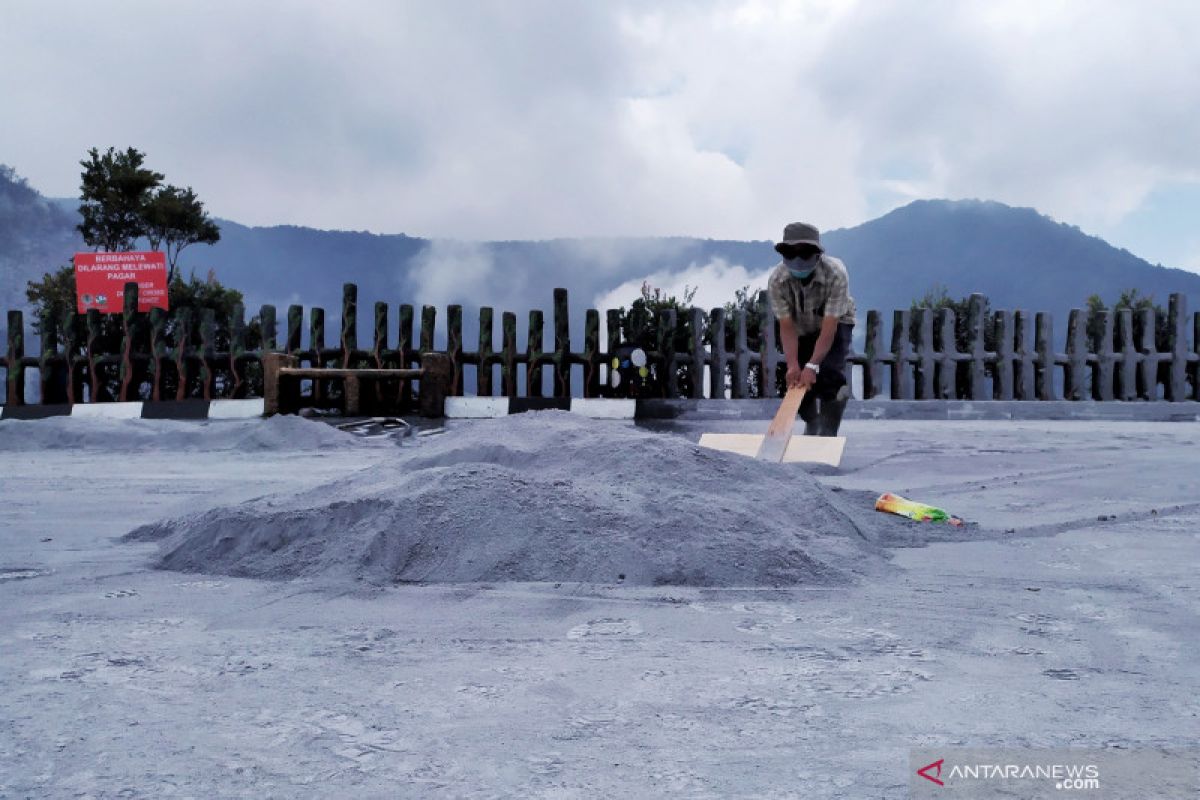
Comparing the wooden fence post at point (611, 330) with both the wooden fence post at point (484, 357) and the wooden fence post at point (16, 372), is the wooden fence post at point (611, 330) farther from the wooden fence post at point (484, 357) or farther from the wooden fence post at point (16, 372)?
the wooden fence post at point (16, 372)

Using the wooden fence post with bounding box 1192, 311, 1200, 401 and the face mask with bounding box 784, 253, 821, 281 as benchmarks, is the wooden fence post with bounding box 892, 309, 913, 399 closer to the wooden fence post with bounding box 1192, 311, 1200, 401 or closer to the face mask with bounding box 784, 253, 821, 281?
the wooden fence post with bounding box 1192, 311, 1200, 401

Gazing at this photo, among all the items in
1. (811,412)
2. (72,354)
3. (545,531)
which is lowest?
(545,531)

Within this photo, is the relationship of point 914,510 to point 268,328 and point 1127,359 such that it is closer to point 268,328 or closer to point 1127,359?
point 268,328

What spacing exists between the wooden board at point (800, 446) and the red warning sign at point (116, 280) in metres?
8.62

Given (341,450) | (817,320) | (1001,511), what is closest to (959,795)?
(1001,511)

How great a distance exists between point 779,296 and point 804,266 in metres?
0.28

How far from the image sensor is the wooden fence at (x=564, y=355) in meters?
11.1

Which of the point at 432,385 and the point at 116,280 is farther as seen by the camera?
the point at 116,280

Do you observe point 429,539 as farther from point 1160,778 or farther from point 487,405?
point 487,405

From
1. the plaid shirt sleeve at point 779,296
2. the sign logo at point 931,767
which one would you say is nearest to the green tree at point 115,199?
the plaid shirt sleeve at point 779,296

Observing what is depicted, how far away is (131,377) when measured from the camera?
11.5 meters

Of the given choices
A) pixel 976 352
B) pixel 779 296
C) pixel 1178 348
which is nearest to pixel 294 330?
pixel 779 296

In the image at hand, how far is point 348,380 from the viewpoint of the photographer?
398 inches

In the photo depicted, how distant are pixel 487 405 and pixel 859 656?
8.77m
